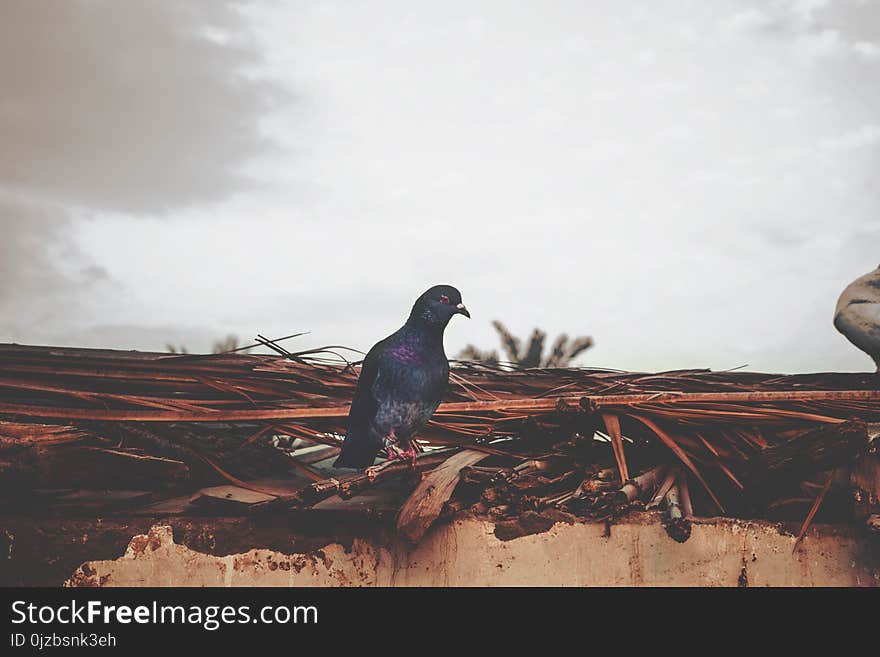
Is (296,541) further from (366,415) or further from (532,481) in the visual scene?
(532,481)

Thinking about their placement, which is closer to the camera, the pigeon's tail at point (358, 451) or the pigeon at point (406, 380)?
the pigeon at point (406, 380)

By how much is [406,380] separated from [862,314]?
8.72 feet

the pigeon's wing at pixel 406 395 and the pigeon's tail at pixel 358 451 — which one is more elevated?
the pigeon's wing at pixel 406 395

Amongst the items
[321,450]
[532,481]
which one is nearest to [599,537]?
[532,481]

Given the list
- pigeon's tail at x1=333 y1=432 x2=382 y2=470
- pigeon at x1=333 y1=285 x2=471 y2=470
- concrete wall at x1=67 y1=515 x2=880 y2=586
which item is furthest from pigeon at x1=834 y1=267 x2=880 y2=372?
pigeon's tail at x1=333 y1=432 x2=382 y2=470

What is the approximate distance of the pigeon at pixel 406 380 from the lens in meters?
2.97

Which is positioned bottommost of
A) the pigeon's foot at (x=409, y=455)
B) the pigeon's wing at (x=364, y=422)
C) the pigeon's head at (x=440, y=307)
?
the pigeon's foot at (x=409, y=455)

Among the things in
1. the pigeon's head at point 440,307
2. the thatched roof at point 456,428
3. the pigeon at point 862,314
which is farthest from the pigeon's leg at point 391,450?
the pigeon at point 862,314

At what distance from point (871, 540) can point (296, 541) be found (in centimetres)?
244

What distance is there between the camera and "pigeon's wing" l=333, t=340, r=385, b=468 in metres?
3.06

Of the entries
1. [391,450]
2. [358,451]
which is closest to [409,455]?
[391,450]

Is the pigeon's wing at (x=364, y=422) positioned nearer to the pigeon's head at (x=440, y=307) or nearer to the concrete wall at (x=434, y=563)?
the pigeon's head at (x=440, y=307)
